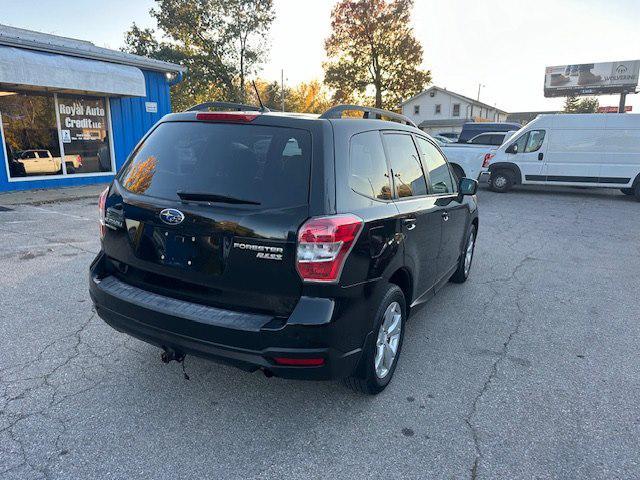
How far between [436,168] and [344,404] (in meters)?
2.31

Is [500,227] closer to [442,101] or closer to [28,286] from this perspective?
[28,286]

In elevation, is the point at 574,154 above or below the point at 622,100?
below

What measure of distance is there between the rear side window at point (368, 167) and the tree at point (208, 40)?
31.6m

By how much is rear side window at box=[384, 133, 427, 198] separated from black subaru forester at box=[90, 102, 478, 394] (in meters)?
0.09

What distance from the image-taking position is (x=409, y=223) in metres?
3.13

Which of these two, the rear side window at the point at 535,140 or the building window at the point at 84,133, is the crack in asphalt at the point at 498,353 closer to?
the rear side window at the point at 535,140

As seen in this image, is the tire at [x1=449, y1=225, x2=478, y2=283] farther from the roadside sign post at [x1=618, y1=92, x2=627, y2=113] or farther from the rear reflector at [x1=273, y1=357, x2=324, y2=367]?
the roadside sign post at [x1=618, y1=92, x2=627, y2=113]

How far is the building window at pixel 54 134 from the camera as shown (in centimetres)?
1159

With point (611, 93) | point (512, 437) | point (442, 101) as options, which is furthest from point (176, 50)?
point (611, 93)

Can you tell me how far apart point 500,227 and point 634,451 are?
22.9 ft

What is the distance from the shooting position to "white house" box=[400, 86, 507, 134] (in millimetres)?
55737

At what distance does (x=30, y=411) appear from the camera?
2.68 metres

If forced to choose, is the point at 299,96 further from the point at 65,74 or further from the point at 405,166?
the point at 405,166

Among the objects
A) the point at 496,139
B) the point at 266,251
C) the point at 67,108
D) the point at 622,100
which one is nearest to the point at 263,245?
the point at 266,251
